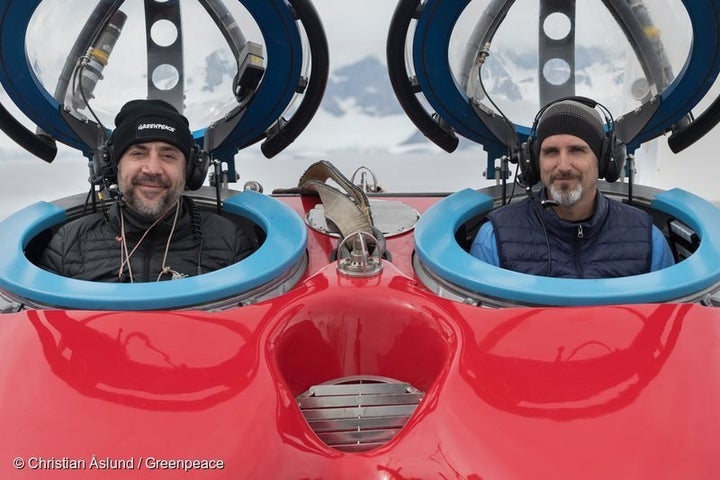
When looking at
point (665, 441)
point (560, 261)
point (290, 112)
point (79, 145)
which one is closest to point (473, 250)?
point (560, 261)

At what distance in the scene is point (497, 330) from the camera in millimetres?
1200

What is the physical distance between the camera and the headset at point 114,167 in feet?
5.81

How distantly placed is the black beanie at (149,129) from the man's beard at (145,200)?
0.08 meters

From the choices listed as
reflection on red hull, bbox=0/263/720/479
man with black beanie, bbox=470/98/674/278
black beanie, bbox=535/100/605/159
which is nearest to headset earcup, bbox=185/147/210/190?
reflection on red hull, bbox=0/263/720/479

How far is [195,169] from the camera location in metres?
1.79

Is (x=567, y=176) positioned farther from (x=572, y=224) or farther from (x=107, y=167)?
(x=107, y=167)

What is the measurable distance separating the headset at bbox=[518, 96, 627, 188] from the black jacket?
2.45 ft

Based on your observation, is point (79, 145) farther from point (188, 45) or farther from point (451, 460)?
point (451, 460)

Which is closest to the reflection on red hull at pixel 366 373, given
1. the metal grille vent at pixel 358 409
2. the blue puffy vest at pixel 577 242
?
the metal grille vent at pixel 358 409

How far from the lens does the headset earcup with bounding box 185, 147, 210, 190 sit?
5.85 ft

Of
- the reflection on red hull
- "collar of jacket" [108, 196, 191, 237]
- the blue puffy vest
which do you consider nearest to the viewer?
the reflection on red hull

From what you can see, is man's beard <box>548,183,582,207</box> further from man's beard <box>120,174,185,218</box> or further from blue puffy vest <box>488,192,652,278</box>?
man's beard <box>120,174,185,218</box>

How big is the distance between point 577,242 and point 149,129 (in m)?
1.09

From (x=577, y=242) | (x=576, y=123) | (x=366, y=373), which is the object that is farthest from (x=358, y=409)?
(x=576, y=123)
